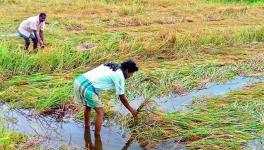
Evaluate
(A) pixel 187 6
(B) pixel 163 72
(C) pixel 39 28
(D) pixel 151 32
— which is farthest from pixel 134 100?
(A) pixel 187 6

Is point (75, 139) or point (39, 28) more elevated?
point (39, 28)

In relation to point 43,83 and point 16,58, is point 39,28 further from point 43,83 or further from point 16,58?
point 43,83

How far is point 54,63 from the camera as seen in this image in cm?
866

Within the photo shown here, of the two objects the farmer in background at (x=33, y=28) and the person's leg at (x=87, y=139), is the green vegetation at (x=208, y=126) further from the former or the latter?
the farmer in background at (x=33, y=28)

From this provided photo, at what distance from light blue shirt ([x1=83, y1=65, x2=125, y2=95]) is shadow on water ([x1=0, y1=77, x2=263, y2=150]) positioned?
24.8 inches

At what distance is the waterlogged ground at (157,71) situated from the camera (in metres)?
6.03

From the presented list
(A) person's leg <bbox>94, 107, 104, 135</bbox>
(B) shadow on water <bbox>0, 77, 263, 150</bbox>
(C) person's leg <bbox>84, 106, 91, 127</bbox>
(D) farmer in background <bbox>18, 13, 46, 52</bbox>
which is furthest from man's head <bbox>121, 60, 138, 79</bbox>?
(D) farmer in background <bbox>18, 13, 46, 52</bbox>

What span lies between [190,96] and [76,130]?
203 cm

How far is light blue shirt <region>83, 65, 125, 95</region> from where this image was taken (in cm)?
571

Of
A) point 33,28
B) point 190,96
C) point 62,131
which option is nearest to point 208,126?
point 190,96

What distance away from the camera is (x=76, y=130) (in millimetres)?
6336

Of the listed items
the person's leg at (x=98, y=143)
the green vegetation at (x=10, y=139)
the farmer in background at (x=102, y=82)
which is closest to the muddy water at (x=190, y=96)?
the person's leg at (x=98, y=143)

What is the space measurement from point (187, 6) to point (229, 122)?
→ 11.1 m

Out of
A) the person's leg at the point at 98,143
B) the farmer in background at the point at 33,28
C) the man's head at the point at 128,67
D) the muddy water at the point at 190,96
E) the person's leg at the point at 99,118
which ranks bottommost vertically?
the person's leg at the point at 98,143
